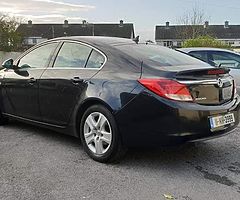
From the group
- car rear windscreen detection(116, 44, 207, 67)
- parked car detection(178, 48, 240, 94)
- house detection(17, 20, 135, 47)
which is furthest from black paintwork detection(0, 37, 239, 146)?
house detection(17, 20, 135, 47)

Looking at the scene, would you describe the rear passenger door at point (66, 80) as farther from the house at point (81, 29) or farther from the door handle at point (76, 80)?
the house at point (81, 29)

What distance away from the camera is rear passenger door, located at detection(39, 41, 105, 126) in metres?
4.25

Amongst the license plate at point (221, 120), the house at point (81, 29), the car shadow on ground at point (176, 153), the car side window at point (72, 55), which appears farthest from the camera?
the house at point (81, 29)

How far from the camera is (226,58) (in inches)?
313

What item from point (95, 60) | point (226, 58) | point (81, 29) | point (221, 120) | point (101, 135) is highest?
point (81, 29)

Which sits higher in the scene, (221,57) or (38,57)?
(38,57)

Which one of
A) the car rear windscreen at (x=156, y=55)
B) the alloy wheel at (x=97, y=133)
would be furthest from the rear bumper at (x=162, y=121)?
the car rear windscreen at (x=156, y=55)

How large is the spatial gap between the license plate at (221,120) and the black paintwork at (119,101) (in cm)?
7

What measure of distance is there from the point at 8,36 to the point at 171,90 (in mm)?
23396

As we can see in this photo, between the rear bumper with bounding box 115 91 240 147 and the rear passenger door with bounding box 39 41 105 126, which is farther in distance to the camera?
the rear passenger door with bounding box 39 41 105 126

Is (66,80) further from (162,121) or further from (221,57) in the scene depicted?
(221,57)

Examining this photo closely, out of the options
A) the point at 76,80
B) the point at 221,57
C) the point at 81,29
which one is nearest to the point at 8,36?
the point at 221,57

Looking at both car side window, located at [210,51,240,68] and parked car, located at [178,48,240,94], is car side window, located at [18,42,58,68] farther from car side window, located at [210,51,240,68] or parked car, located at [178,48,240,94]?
car side window, located at [210,51,240,68]

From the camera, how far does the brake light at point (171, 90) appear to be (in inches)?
140
